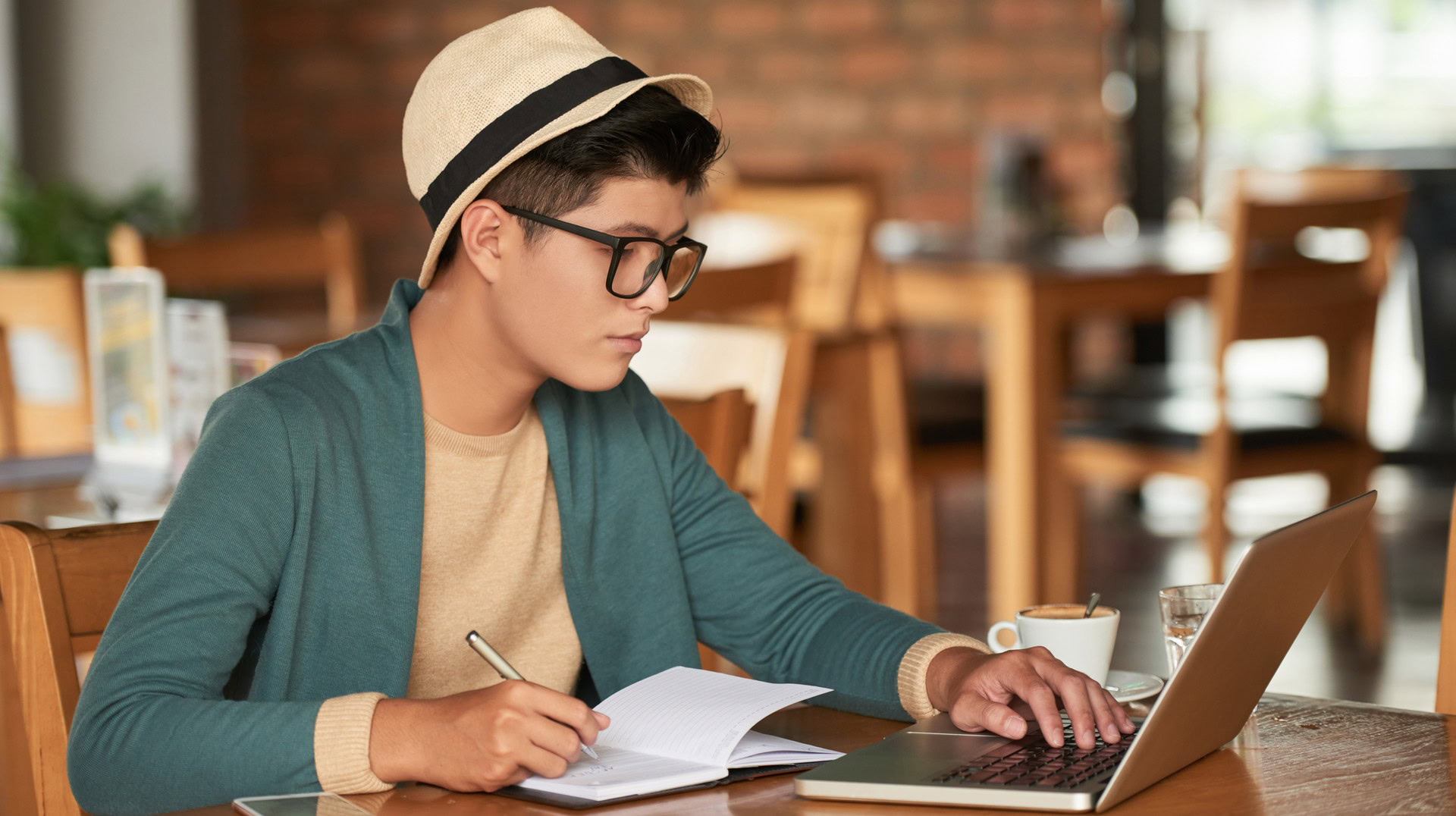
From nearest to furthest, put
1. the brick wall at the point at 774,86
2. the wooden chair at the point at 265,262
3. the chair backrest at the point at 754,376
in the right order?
the chair backrest at the point at 754,376, the wooden chair at the point at 265,262, the brick wall at the point at 774,86

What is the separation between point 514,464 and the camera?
4.43 ft

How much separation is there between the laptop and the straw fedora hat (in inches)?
19.1

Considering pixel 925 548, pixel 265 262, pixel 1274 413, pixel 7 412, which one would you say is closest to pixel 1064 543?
pixel 925 548

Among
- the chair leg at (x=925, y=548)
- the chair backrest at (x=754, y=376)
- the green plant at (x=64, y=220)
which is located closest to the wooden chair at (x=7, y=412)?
the green plant at (x=64, y=220)

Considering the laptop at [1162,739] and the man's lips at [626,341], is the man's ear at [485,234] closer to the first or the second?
the man's lips at [626,341]

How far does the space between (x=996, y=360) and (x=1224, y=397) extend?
0.45 m

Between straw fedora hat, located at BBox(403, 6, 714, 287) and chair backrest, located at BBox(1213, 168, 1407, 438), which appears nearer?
straw fedora hat, located at BBox(403, 6, 714, 287)

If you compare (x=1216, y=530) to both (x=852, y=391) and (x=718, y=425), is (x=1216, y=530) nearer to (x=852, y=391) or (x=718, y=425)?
(x=852, y=391)

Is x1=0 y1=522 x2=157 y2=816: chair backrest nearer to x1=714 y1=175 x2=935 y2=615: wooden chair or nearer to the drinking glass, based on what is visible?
the drinking glass

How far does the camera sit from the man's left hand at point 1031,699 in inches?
41.9

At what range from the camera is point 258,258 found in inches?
141

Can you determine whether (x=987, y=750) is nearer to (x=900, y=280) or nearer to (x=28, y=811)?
(x=28, y=811)

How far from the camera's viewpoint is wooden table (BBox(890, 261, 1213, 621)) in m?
3.22

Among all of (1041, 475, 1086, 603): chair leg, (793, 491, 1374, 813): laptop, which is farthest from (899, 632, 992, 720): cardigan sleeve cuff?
(1041, 475, 1086, 603): chair leg
